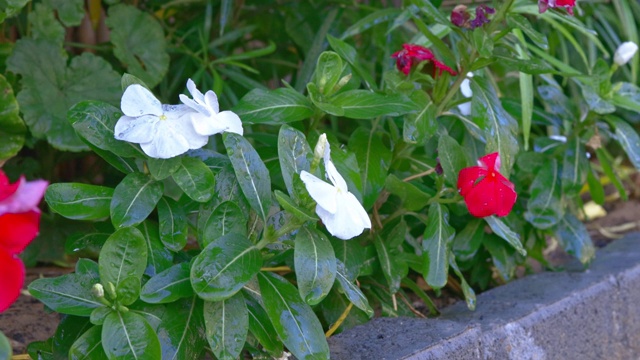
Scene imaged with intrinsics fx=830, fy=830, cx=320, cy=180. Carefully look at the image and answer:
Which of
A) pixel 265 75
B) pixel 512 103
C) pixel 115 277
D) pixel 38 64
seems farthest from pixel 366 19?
pixel 115 277

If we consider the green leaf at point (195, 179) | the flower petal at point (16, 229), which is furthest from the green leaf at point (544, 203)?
the flower petal at point (16, 229)

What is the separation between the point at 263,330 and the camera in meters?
1.27

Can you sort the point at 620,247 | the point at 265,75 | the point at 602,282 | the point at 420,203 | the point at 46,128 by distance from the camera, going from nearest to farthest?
the point at 420,203 < the point at 46,128 < the point at 602,282 < the point at 620,247 < the point at 265,75

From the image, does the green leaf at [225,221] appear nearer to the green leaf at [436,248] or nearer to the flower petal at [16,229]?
the flower petal at [16,229]

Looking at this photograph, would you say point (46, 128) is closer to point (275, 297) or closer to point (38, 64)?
point (38, 64)

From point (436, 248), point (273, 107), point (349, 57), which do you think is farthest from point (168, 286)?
point (349, 57)

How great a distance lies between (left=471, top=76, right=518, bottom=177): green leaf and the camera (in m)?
1.64

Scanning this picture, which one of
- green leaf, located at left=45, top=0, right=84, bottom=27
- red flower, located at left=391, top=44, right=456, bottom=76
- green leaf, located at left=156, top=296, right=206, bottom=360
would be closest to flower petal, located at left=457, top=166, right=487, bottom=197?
red flower, located at left=391, top=44, right=456, bottom=76

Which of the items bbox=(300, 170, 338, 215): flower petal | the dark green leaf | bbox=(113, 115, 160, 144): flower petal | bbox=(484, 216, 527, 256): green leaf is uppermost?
bbox=(113, 115, 160, 144): flower petal

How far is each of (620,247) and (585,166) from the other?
1.91 ft

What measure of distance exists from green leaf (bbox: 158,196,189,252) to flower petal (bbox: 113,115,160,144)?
14 cm

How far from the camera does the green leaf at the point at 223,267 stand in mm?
1138

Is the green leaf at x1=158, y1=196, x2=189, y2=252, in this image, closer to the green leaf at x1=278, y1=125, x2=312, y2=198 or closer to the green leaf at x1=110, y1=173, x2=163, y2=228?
the green leaf at x1=110, y1=173, x2=163, y2=228

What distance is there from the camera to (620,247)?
2.53m
